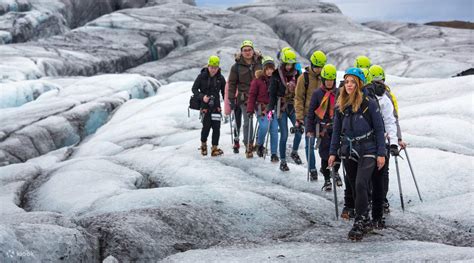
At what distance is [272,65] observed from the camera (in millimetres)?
12734

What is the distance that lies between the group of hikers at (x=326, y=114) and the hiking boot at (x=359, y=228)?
0.02 m

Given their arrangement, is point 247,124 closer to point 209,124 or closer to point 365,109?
point 209,124

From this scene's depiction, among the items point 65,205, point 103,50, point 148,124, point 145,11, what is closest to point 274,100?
point 65,205

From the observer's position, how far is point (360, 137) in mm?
8406

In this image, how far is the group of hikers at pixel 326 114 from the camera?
838cm

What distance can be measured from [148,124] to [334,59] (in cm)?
3354

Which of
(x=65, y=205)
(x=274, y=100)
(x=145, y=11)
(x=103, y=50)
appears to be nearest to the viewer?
(x=65, y=205)

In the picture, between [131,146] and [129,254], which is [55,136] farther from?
[129,254]

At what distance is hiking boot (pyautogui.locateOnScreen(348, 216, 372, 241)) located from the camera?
27.7ft

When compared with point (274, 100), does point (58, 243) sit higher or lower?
lower

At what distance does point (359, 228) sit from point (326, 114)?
3.03 m

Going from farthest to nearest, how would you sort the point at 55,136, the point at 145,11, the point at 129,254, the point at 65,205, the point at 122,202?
the point at 145,11 → the point at 55,136 → the point at 65,205 → the point at 122,202 → the point at 129,254

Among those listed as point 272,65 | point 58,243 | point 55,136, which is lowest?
point 55,136

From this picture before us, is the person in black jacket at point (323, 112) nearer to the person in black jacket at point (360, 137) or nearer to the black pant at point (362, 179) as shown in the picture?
the person in black jacket at point (360, 137)
